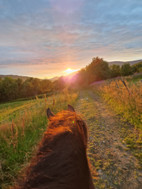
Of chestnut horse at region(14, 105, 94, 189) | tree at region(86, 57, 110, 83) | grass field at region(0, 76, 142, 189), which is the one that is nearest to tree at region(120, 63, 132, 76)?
tree at region(86, 57, 110, 83)

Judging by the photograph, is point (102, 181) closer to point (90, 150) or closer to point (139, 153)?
point (90, 150)

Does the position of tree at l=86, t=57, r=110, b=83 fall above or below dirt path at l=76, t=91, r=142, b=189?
above

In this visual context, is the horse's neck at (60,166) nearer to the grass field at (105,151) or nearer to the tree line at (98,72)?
the grass field at (105,151)

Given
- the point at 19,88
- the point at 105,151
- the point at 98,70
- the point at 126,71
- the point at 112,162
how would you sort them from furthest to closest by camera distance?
1. the point at 19,88
2. the point at 126,71
3. the point at 98,70
4. the point at 105,151
5. the point at 112,162

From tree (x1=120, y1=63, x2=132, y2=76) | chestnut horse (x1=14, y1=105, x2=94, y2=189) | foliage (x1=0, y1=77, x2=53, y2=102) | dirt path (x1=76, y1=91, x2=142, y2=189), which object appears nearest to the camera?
chestnut horse (x1=14, y1=105, x2=94, y2=189)

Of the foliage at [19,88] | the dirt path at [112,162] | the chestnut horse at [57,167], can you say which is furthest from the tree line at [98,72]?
the chestnut horse at [57,167]

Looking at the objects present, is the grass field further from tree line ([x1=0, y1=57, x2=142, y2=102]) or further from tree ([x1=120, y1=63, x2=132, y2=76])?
tree ([x1=120, y1=63, x2=132, y2=76])

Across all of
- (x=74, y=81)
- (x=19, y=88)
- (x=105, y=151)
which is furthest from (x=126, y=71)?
(x=19, y=88)

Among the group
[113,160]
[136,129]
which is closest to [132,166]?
[113,160]

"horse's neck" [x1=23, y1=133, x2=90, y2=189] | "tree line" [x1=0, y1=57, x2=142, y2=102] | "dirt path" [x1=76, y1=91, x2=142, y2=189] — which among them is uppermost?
"tree line" [x1=0, y1=57, x2=142, y2=102]

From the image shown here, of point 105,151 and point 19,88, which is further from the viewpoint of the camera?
point 19,88

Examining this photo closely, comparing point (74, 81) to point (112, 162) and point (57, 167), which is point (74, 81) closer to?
point (112, 162)

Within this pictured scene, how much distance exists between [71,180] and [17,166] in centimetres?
239

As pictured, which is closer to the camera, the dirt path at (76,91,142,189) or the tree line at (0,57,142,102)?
the dirt path at (76,91,142,189)
